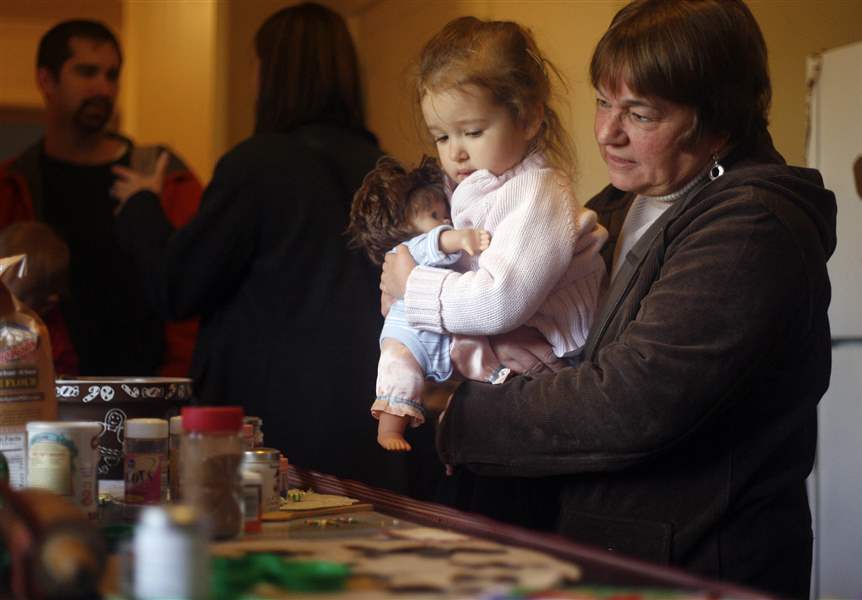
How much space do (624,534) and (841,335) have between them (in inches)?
61.4

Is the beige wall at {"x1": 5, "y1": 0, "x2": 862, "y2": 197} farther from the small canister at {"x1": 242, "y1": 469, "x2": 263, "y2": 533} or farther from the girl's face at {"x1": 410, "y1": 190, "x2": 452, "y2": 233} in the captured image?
the small canister at {"x1": 242, "y1": 469, "x2": 263, "y2": 533}

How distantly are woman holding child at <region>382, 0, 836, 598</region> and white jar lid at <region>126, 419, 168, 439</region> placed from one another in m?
0.36

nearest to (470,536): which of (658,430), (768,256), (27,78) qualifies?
(658,430)

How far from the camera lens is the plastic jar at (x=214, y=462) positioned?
45.6 inches

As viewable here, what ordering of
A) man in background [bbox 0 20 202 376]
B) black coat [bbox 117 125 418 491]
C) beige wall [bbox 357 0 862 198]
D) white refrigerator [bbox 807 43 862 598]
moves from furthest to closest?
man in background [bbox 0 20 202 376] < white refrigerator [bbox 807 43 862 598] < beige wall [bbox 357 0 862 198] < black coat [bbox 117 125 418 491]

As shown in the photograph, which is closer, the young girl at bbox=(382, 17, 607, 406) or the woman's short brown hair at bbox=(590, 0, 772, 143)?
the woman's short brown hair at bbox=(590, 0, 772, 143)

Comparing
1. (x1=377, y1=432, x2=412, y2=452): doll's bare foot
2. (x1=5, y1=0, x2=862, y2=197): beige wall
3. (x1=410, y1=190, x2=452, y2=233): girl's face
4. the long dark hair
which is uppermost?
(x1=5, y1=0, x2=862, y2=197): beige wall

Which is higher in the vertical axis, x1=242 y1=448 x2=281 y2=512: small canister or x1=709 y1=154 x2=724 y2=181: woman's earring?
x1=709 y1=154 x2=724 y2=181: woman's earring

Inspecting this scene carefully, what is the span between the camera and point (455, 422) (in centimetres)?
157

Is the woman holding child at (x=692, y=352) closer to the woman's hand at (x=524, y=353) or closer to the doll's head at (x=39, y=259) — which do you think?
the woman's hand at (x=524, y=353)

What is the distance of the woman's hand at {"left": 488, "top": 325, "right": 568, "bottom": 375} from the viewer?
1689mm

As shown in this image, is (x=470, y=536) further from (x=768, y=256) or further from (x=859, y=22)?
(x=859, y=22)

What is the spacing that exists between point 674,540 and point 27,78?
5.46m

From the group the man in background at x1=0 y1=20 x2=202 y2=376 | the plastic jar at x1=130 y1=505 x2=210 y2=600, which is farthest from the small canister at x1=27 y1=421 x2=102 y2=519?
the man in background at x1=0 y1=20 x2=202 y2=376
